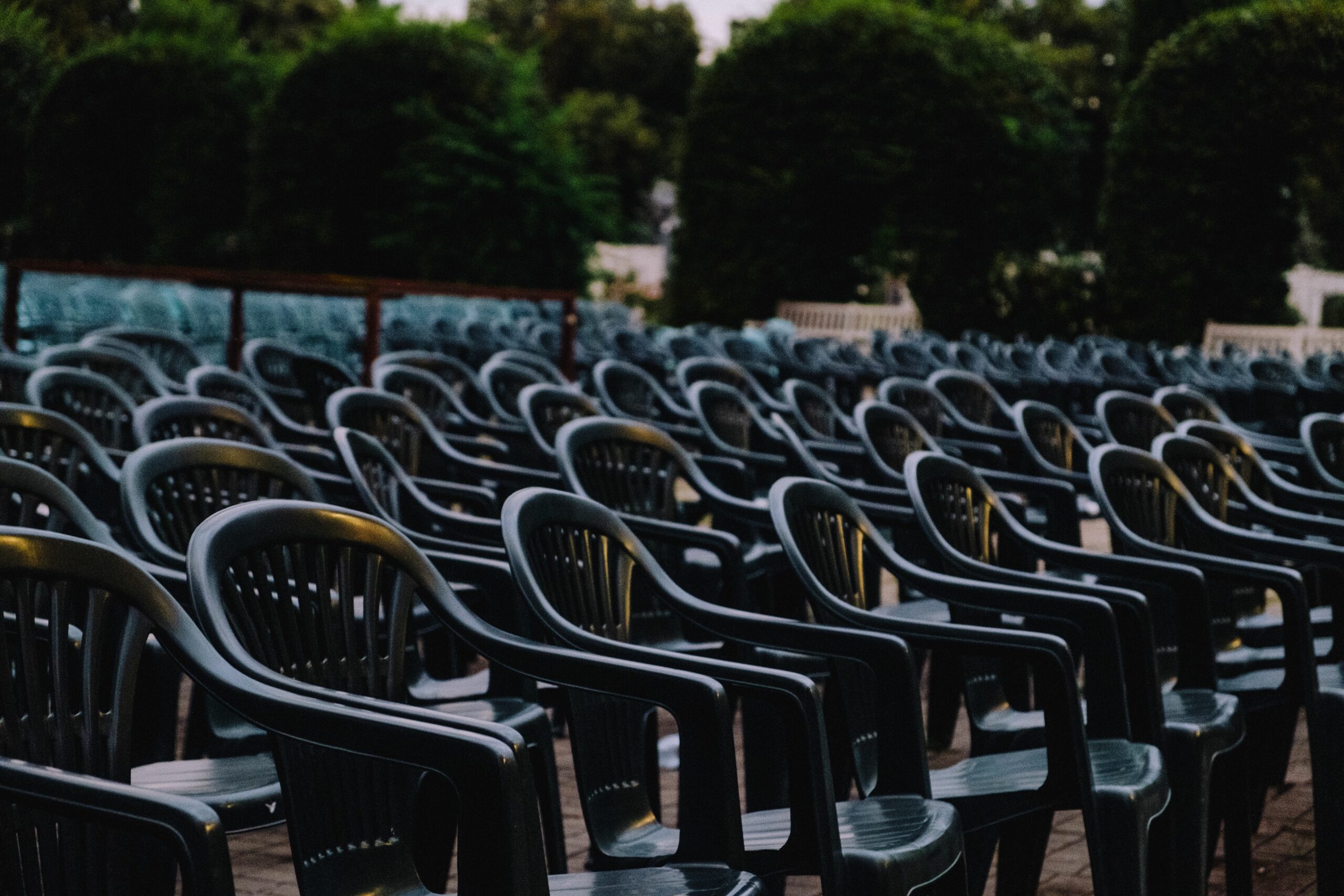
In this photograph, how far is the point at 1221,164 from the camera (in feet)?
74.9

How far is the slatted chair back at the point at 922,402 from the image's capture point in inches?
297

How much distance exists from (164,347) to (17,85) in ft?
85.4

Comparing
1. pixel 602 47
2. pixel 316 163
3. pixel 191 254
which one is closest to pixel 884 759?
pixel 316 163

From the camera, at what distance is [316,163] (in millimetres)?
27281

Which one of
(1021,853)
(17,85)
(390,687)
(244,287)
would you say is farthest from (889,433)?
(17,85)

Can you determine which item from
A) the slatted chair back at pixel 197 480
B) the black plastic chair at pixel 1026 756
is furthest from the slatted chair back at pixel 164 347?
the black plastic chair at pixel 1026 756

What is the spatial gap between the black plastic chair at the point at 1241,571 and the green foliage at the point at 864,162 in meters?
21.7

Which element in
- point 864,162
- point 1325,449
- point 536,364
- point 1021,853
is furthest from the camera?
point 864,162

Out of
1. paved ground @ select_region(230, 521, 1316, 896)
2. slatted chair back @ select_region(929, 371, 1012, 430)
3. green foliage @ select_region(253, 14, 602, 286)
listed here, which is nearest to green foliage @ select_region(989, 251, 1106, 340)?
green foliage @ select_region(253, 14, 602, 286)

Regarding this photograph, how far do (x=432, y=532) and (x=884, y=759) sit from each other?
1927mm

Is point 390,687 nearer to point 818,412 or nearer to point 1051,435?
point 1051,435

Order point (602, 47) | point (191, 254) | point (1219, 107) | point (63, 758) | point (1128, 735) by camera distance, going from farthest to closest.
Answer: point (602, 47)
point (191, 254)
point (1219, 107)
point (1128, 735)
point (63, 758)

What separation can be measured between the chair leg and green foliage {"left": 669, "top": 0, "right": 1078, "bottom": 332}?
23.3m

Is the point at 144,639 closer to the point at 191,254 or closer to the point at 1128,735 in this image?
the point at 1128,735
